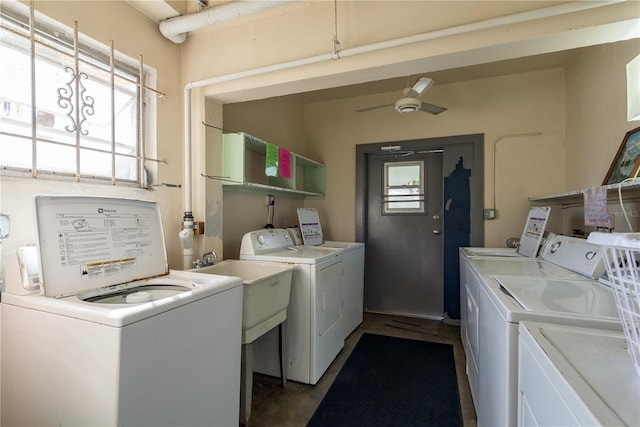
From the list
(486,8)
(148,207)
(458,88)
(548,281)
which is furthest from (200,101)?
(458,88)

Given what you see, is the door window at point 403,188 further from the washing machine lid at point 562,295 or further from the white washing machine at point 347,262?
the washing machine lid at point 562,295

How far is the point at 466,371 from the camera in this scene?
7.16 feet

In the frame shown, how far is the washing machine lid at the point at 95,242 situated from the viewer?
113 cm

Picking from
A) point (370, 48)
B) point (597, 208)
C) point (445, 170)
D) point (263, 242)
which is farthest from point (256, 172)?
point (597, 208)

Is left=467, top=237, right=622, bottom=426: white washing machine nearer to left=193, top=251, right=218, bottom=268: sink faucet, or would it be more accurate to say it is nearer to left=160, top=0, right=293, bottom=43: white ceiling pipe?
left=193, top=251, right=218, bottom=268: sink faucet

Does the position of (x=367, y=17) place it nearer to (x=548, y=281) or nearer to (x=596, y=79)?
(x=548, y=281)

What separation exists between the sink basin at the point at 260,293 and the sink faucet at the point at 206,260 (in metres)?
0.05

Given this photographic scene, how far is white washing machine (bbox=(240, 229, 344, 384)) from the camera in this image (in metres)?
2.02

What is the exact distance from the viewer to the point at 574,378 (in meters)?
0.60

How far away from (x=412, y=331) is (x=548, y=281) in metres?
1.80

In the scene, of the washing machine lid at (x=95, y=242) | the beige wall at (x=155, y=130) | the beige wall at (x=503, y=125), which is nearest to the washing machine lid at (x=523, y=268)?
the beige wall at (x=503, y=125)

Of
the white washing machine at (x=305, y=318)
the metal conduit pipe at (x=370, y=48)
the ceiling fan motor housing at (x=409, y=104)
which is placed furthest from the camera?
the ceiling fan motor housing at (x=409, y=104)

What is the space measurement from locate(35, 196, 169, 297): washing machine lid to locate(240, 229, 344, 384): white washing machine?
2.61 feet

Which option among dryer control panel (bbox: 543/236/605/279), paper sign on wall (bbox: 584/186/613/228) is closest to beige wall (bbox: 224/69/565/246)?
dryer control panel (bbox: 543/236/605/279)
